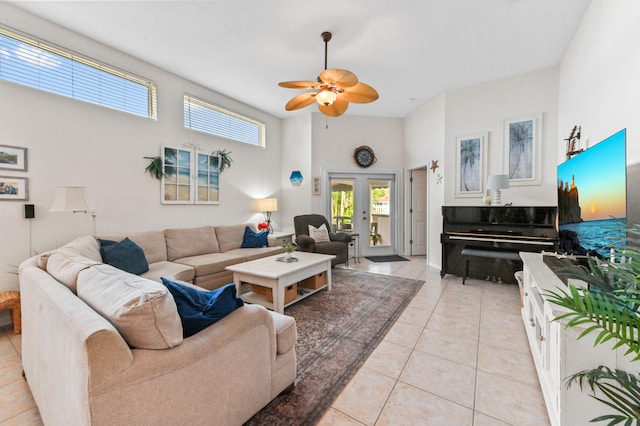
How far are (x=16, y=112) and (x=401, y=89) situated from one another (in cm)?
483

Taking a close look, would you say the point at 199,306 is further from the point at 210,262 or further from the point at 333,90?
the point at 333,90

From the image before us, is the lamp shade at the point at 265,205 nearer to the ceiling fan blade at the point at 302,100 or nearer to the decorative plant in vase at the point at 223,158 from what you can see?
the decorative plant in vase at the point at 223,158

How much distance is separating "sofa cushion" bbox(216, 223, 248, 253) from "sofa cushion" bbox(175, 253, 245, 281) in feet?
1.42

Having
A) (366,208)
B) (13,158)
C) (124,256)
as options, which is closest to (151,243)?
(124,256)

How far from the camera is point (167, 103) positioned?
3.83 meters

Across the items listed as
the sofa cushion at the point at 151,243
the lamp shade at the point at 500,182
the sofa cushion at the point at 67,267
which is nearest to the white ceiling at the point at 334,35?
the lamp shade at the point at 500,182

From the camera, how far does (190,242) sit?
375 cm

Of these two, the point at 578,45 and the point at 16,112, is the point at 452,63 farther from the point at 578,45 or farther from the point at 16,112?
the point at 16,112

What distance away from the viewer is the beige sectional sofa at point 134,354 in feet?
3.08

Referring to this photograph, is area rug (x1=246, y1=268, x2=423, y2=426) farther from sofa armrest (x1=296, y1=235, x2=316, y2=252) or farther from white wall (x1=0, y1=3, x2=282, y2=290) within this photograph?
white wall (x1=0, y1=3, x2=282, y2=290)

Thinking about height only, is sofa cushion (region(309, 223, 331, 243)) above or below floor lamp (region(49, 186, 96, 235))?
below

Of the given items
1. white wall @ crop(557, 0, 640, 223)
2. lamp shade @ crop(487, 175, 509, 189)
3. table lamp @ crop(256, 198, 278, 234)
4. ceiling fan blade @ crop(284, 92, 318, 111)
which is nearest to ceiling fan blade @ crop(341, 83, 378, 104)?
ceiling fan blade @ crop(284, 92, 318, 111)

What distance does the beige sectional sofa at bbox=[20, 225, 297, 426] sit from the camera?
3.08 ft

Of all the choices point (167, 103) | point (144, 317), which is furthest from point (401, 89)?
point (144, 317)
